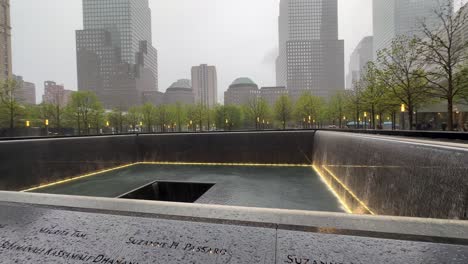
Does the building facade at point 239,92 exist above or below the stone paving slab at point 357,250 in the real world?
above

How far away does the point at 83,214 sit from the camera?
203 centimetres

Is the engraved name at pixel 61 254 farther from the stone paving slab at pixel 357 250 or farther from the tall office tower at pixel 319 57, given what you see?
the tall office tower at pixel 319 57

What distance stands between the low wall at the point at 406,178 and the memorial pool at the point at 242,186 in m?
1.08

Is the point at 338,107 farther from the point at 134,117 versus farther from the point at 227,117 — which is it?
the point at 134,117

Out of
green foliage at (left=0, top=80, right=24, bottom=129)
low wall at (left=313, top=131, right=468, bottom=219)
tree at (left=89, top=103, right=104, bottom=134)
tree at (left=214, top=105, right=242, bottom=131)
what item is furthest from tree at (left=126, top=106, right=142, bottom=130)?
low wall at (left=313, top=131, right=468, bottom=219)

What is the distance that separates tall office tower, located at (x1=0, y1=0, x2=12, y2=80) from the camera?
65.4 meters

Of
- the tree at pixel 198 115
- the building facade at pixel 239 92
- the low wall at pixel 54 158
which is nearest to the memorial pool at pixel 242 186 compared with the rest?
the low wall at pixel 54 158

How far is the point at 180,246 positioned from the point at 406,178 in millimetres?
3434

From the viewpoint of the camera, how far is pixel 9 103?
92.2 ft

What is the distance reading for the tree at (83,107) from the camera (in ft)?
130

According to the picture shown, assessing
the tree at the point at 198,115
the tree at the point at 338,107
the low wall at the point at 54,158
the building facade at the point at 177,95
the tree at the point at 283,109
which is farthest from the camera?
the building facade at the point at 177,95

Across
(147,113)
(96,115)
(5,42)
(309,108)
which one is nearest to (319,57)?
(309,108)

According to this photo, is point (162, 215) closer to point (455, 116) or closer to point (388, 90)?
point (388, 90)

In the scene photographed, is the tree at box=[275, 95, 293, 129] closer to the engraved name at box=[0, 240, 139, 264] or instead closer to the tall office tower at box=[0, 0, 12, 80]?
the engraved name at box=[0, 240, 139, 264]
